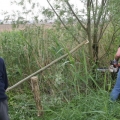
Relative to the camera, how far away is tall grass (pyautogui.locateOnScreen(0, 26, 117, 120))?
422 centimetres

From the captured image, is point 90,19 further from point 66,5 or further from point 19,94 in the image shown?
point 19,94

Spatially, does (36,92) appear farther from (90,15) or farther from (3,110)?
(90,15)

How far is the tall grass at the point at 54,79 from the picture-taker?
4219mm

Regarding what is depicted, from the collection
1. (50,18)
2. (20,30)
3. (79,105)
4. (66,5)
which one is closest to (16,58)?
(20,30)

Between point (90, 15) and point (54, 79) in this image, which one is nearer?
point (54, 79)

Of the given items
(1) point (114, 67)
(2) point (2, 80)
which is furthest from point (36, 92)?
(1) point (114, 67)

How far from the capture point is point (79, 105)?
4.28m

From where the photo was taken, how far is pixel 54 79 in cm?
494

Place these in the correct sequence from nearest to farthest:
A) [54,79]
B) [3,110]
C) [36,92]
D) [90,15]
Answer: [3,110], [36,92], [54,79], [90,15]

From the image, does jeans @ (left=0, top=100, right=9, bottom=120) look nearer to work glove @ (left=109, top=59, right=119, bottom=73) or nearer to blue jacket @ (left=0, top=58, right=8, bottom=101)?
blue jacket @ (left=0, top=58, right=8, bottom=101)

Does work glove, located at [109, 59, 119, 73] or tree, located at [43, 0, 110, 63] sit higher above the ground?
tree, located at [43, 0, 110, 63]

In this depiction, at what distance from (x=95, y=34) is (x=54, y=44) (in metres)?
1.04

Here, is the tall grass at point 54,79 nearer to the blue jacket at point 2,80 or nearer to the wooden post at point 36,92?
the wooden post at point 36,92

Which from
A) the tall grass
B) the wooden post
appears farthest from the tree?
the wooden post
